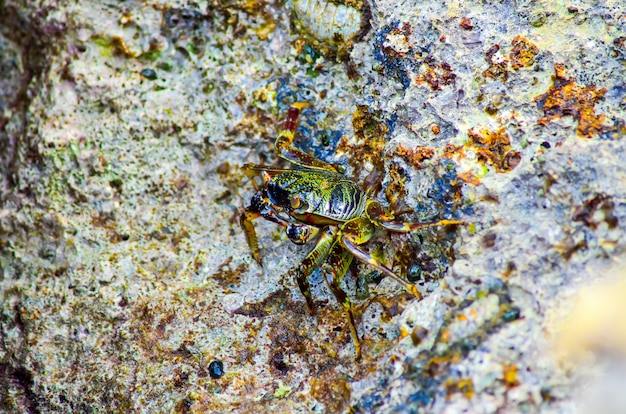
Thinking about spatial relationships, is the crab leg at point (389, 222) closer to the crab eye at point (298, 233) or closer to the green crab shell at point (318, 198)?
the green crab shell at point (318, 198)

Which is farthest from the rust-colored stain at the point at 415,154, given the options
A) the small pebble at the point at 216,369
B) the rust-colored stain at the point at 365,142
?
the small pebble at the point at 216,369

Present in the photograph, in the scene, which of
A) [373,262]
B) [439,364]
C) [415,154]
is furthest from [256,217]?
[439,364]

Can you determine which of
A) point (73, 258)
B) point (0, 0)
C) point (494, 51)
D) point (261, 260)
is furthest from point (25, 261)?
point (494, 51)

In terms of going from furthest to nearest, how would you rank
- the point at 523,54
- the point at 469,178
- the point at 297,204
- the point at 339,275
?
the point at 297,204, the point at 339,275, the point at 523,54, the point at 469,178

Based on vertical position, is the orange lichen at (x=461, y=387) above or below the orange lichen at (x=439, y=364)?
below

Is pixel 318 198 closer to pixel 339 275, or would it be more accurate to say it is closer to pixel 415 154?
pixel 339 275

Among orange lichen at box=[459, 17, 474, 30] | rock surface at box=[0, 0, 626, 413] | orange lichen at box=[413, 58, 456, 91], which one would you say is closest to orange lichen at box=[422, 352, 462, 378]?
rock surface at box=[0, 0, 626, 413]

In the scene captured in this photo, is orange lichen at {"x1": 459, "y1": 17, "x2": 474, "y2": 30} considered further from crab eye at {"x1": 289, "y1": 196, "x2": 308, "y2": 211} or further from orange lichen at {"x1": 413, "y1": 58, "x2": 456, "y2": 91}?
crab eye at {"x1": 289, "y1": 196, "x2": 308, "y2": 211}
